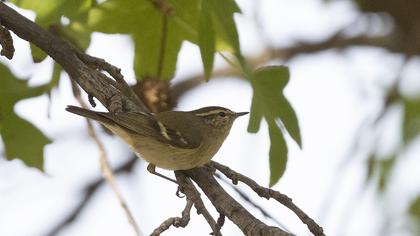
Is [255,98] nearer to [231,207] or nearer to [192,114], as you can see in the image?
[231,207]

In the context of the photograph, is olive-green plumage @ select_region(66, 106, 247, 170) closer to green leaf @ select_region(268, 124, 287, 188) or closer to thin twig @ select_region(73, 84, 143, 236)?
thin twig @ select_region(73, 84, 143, 236)

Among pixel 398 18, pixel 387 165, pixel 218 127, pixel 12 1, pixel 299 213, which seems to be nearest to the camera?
pixel 299 213

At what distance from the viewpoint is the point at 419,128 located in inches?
184

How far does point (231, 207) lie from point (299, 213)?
0.29 m

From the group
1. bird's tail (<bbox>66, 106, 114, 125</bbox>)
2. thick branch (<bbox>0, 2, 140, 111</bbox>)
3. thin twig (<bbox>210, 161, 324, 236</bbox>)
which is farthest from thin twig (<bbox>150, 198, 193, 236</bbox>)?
bird's tail (<bbox>66, 106, 114, 125</bbox>)

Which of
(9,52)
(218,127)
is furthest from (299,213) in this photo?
(218,127)

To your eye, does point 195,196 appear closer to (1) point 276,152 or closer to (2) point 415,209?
(1) point 276,152

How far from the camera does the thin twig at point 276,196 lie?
8.70 ft

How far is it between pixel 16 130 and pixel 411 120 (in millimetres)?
2425

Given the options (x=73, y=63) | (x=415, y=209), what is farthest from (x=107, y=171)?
(x=415, y=209)

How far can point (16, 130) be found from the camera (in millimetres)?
3805

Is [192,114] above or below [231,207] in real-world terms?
above

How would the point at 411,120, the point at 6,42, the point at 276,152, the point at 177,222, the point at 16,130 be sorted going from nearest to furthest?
1. the point at 177,222
2. the point at 276,152
3. the point at 6,42
4. the point at 16,130
5. the point at 411,120

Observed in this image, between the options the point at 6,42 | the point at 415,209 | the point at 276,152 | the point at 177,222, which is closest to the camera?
the point at 177,222
